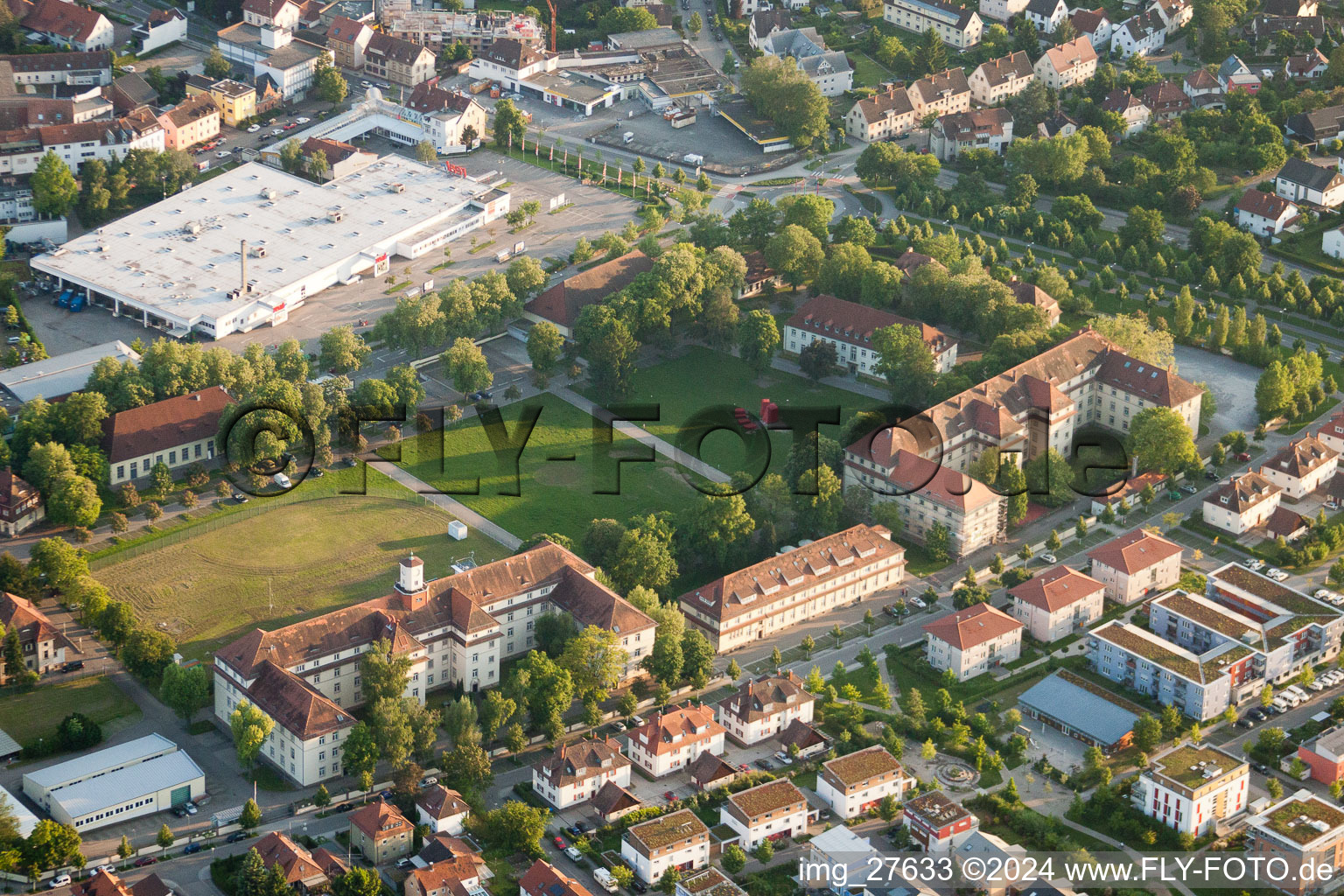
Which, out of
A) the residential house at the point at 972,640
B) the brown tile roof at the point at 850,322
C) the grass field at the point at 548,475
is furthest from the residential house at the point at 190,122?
the residential house at the point at 972,640

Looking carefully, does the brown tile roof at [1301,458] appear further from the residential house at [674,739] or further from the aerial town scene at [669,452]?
the residential house at [674,739]

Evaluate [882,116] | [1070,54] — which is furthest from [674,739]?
[1070,54]

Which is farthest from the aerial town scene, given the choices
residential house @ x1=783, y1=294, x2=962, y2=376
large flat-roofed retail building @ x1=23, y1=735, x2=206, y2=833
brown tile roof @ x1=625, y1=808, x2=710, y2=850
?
residential house @ x1=783, y1=294, x2=962, y2=376

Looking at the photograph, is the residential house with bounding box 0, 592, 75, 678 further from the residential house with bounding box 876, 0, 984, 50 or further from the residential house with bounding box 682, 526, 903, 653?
the residential house with bounding box 876, 0, 984, 50

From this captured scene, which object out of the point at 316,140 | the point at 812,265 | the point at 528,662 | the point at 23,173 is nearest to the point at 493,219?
the point at 316,140

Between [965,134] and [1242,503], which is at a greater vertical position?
[965,134]

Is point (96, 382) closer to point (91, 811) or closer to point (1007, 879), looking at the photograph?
point (91, 811)

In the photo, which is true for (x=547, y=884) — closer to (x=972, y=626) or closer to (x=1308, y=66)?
(x=972, y=626)
